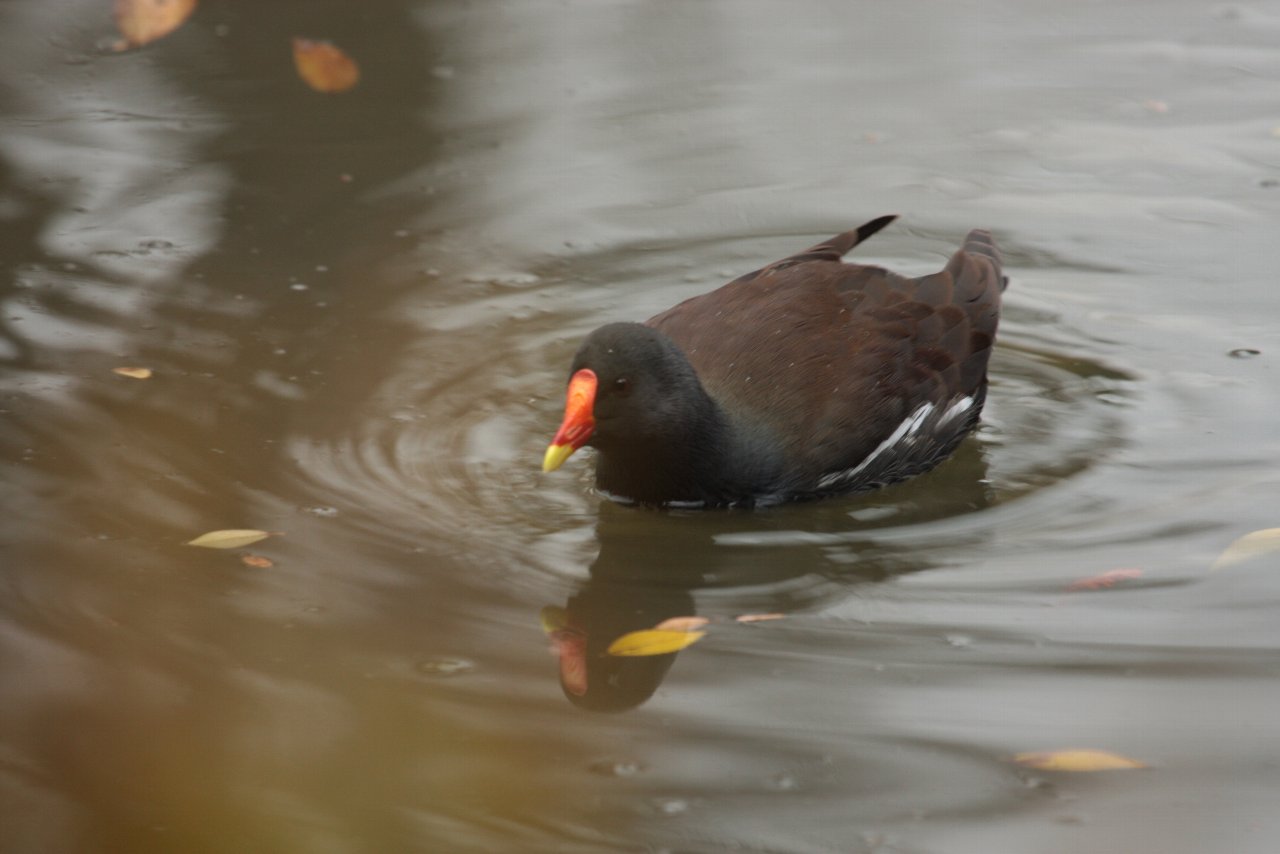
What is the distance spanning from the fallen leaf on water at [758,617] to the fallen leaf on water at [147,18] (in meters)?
6.36

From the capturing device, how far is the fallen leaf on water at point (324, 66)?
29.3ft

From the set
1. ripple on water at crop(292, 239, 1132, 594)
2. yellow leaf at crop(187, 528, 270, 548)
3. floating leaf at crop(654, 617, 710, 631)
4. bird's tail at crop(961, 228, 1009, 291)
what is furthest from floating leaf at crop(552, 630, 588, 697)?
bird's tail at crop(961, 228, 1009, 291)

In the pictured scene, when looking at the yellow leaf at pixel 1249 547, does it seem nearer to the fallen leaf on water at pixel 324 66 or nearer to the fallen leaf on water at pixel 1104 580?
the fallen leaf on water at pixel 1104 580

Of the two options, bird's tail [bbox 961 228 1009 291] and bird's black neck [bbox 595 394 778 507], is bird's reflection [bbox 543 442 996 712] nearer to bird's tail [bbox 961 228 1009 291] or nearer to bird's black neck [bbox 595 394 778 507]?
bird's black neck [bbox 595 394 778 507]

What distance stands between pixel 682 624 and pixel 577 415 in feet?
2.57

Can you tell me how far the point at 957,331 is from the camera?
5.81 meters

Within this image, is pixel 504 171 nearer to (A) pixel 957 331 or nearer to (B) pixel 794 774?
(A) pixel 957 331

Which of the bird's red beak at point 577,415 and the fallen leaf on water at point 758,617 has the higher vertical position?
the bird's red beak at point 577,415

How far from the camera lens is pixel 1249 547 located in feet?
15.8

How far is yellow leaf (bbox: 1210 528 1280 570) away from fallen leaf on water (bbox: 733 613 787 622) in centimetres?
126

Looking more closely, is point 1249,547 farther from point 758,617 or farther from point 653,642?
point 653,642

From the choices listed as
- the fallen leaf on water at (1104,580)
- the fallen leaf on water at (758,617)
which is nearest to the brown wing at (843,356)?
the fallen leaf on water at (758,617)

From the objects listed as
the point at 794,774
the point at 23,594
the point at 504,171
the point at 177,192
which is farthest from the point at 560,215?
the point at 794,774

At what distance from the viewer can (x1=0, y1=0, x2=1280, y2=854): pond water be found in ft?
12.4
